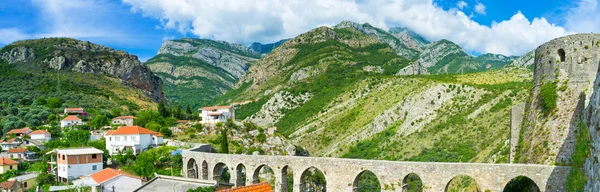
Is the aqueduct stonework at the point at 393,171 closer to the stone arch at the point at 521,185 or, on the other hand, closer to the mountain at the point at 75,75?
the stone arch at the point at 521,185

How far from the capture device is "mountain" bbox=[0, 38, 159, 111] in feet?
266

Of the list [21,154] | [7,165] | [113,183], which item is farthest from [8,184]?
[21,154]

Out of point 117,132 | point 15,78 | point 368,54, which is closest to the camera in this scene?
point 117,132

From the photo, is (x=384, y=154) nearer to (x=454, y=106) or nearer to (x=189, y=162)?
(x=454, y=106)

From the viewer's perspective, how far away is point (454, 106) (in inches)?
2345

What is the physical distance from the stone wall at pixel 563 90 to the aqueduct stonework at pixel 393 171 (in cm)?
107

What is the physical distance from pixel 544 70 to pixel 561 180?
19.1ft

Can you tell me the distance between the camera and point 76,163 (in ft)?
126

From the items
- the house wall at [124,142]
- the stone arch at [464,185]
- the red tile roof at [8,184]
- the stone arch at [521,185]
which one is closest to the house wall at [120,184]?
the red tile roof at [8,184]

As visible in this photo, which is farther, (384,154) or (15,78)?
(15,78)

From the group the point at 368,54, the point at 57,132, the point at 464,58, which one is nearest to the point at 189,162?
the point at 57,132

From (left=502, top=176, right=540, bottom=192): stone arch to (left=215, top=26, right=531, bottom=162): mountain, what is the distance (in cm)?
618

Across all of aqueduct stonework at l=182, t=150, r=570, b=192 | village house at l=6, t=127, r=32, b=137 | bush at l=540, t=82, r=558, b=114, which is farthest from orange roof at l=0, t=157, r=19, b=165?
bush at l=540, t=82, r=558, b=114

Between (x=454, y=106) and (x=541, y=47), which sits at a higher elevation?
(x=541, y=47)
